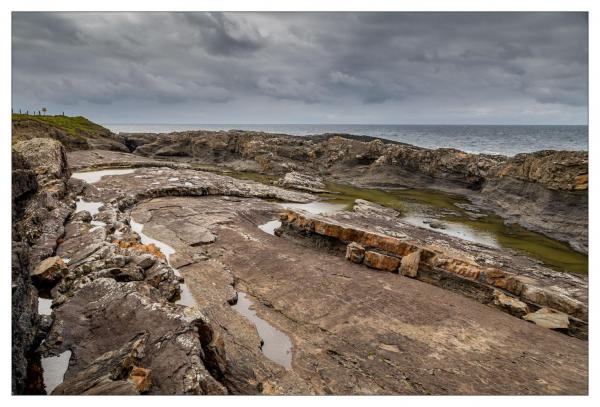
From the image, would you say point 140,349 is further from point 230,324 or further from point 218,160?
point 218,160

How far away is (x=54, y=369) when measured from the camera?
330 inches

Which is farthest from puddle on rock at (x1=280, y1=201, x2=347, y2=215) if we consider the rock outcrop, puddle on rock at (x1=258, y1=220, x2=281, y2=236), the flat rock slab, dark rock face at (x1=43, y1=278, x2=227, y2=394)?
dark rock face at (x1=43, y1=278, x2=227, y2=394)

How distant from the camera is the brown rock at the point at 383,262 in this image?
18.0 m

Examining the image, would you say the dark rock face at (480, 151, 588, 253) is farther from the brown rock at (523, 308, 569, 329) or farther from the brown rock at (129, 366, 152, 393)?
the brown rock at (129, 366, 152, 393)

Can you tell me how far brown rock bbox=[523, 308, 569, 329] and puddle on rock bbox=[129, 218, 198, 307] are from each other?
13.8 metres

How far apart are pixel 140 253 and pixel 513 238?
1123 inches

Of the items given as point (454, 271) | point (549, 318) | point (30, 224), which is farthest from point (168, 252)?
point (549, 318)

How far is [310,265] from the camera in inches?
717

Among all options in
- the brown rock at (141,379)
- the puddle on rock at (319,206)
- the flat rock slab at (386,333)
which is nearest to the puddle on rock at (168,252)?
the flat rock slab at (386,333)

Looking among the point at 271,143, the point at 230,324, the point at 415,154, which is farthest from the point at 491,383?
the point at 271,143

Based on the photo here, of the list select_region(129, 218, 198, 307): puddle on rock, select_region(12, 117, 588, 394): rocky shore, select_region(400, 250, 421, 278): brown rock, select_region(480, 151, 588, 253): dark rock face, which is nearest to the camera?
select_region(12, 117, 588, 394): rocky shore

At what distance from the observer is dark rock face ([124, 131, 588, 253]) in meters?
30.6

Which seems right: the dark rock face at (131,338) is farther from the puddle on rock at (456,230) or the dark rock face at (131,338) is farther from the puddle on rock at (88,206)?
the puddle on rock at (456,230)

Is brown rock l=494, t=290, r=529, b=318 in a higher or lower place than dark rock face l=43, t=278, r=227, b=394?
lower
